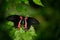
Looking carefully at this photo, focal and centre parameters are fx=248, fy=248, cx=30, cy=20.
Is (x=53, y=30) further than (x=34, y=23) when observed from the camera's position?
Yes

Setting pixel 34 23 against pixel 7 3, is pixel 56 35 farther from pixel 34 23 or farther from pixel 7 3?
pixel 7 3

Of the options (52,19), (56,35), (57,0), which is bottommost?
(56,35)

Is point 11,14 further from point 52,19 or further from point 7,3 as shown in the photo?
point 52,19

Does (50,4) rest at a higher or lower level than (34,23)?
higher

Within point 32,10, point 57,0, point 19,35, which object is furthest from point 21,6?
point 57,0

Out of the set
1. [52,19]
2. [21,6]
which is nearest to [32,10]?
[21,6]

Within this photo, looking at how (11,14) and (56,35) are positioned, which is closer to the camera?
(11,14)
